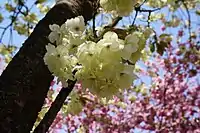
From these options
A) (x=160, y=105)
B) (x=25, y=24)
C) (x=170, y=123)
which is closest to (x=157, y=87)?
(x=160, y=105)

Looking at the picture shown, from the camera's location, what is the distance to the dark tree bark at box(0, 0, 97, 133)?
1372 millimetres

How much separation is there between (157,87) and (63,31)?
22.9 feet

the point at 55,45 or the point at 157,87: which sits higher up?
the point at 157,87

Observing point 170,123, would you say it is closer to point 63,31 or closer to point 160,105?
point 160,105

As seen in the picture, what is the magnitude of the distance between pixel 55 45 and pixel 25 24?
12.3ft

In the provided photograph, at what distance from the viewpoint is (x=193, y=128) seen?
7102 mm

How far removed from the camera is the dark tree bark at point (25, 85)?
1372 millimetres

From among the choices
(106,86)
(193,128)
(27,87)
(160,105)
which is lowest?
(106,86)

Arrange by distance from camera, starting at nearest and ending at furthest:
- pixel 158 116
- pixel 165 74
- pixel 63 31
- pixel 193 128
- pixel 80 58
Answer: pixel 80 58
pixel 63 31
pixel 193 128
pixel 158 116
pixel 165 74

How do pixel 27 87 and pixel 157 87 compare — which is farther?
pixel 157 87

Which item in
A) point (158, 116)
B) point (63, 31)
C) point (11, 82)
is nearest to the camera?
point (63, 31)

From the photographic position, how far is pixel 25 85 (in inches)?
58.6

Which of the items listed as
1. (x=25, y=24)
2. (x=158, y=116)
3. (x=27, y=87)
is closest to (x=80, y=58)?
(x=27, y=87)

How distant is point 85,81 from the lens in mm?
1118
